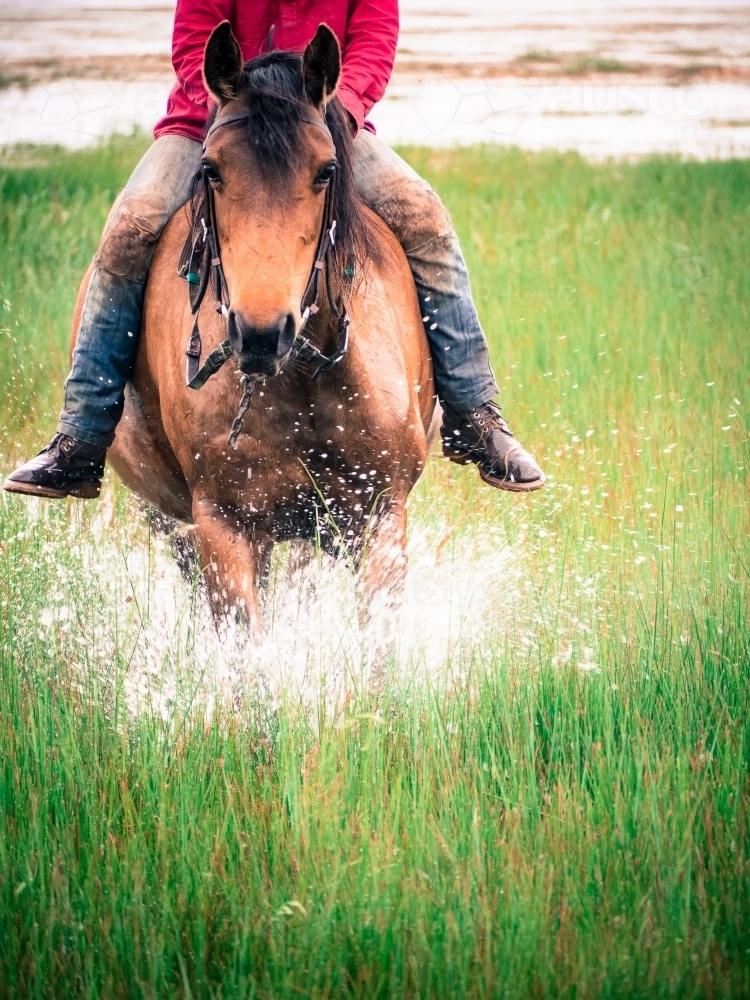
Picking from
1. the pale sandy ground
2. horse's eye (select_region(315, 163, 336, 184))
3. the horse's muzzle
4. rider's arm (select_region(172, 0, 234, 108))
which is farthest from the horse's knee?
the pale sandy ground

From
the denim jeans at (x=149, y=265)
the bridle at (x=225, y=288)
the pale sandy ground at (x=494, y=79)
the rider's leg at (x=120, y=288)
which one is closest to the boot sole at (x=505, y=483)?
the denim jeans at (x=149, y=265)

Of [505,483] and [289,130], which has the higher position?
[289,130]

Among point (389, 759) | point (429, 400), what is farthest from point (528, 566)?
point (389, 759)

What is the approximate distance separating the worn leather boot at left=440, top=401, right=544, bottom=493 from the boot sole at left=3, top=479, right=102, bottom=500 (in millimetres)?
1426

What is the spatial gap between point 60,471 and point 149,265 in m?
0.86

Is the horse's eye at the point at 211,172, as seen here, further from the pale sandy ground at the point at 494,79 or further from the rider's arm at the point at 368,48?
the pale sandy ground at the point at 494,79

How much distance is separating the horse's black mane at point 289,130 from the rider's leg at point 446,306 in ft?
1.68

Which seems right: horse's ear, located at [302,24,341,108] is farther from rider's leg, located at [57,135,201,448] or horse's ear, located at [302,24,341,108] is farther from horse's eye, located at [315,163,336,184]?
rider's leg, located at [57,135,201,448]

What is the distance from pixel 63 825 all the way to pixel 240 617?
3.63 feet

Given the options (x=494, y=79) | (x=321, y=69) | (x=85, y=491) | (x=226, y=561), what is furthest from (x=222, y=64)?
(x=494, y=79)

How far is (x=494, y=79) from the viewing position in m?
16.3

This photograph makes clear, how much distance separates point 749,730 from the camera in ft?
10.8

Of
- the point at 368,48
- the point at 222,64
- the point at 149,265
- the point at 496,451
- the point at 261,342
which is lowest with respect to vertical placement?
the point at 261,342

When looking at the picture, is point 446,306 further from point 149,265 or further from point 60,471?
point 60,471
